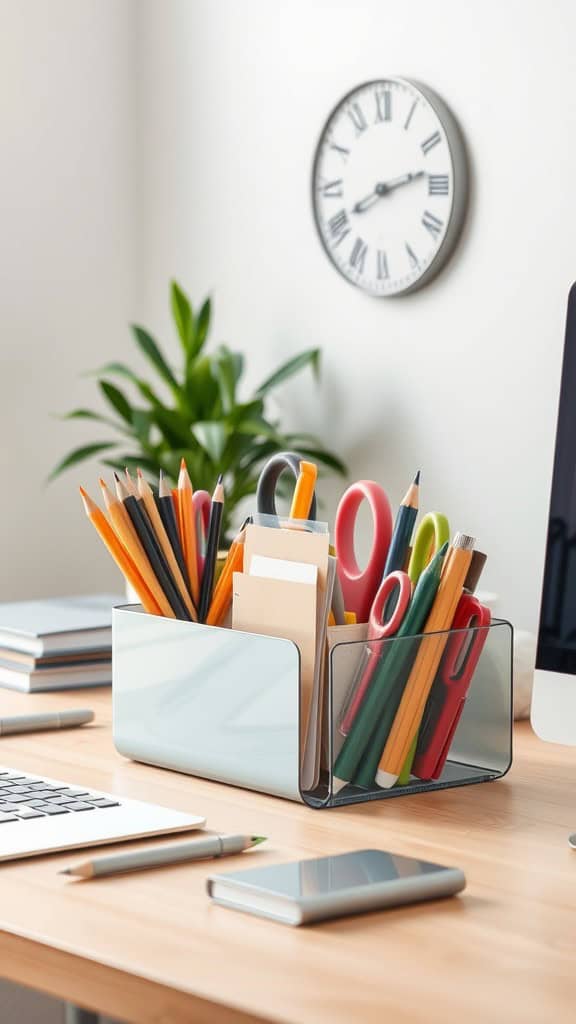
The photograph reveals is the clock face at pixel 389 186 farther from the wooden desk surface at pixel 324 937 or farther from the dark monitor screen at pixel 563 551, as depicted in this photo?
the wooden desk surface at pixel 324 937

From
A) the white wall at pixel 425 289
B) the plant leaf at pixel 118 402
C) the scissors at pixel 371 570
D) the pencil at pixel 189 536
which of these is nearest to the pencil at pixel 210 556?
the pencil at pixel 189 536

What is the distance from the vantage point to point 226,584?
116cm

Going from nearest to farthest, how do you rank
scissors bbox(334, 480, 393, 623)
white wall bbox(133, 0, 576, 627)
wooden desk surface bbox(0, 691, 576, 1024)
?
wooden desk surface bbox(0, 691, 576, 1024) → scissors bbox(334, 480, 393, 623) → white wall bbox(133, 0, 576, 627)

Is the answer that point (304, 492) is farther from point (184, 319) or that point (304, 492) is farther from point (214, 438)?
point (184, 319)

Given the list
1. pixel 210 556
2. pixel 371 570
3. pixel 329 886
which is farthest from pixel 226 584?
pixel 329 886

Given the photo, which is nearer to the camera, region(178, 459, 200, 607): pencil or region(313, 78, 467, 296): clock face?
region(178, 459, 200, 607): pencil

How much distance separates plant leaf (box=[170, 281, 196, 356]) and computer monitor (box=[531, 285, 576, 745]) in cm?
174

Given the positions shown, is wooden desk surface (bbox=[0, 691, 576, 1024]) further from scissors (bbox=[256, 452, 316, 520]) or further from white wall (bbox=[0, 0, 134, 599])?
white wall (bbox=[0, 0, 134, 599])

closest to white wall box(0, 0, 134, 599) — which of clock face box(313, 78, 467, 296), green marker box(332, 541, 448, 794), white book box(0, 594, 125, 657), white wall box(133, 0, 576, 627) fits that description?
white wall box(133, 0, 576, 627)

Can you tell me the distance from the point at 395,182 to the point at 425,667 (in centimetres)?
166

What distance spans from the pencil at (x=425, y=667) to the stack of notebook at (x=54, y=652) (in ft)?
1.85

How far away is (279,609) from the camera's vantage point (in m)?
1.09

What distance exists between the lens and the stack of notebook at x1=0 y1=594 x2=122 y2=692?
1.50 m

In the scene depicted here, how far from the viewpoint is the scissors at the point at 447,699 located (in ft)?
3.52
